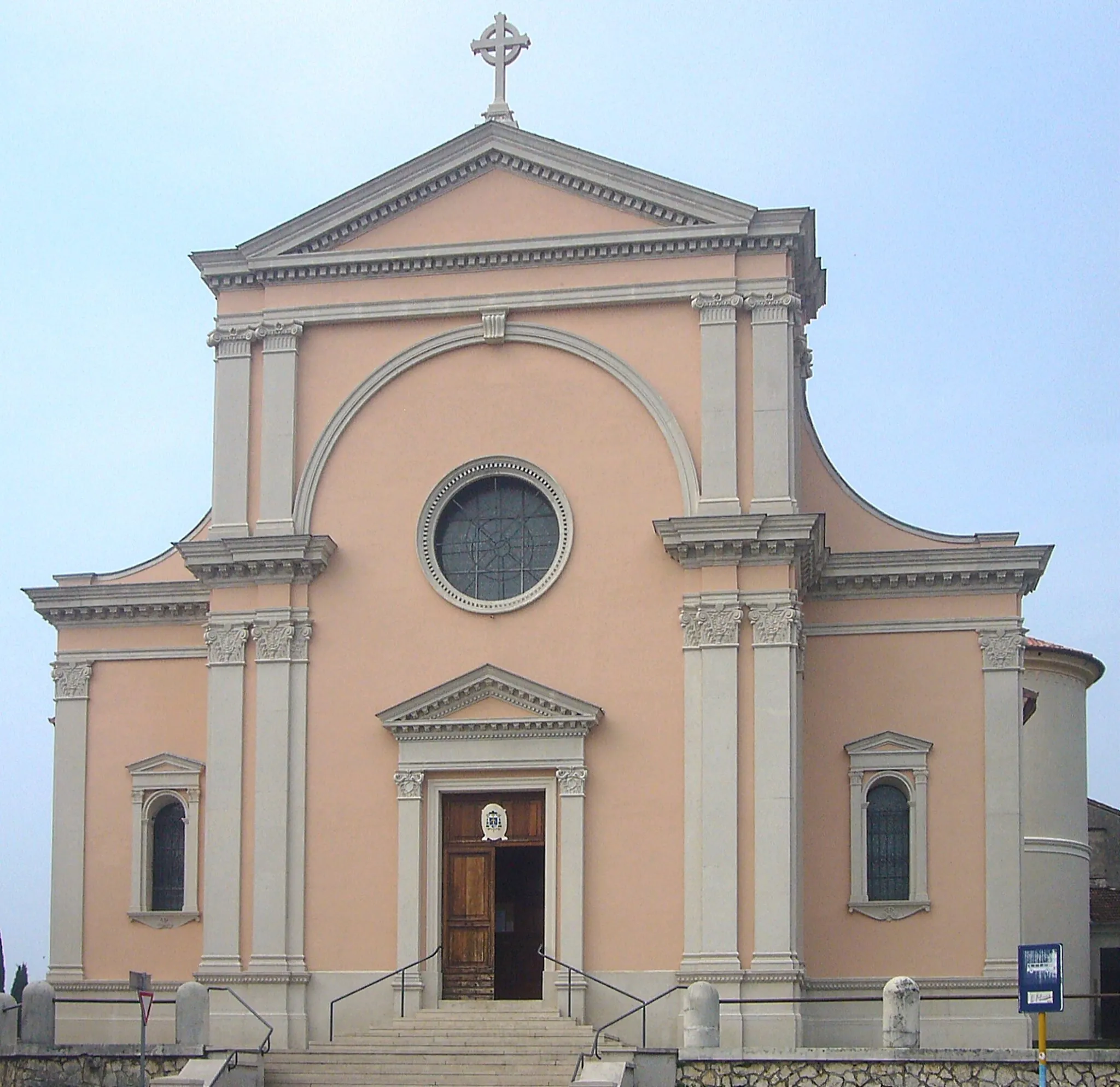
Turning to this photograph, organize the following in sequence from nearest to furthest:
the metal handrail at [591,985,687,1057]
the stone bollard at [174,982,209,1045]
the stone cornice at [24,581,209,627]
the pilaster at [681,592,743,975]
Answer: the stone bollard at [174,982,209,1045]
the metal handrail at [591,985,687,1057]
the pilaster at [681,592,743,975]
the stone cornice at [24,581,209,627]

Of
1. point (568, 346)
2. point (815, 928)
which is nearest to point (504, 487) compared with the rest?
point (568, 346)

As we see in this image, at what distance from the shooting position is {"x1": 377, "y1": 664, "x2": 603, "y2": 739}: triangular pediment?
30000 mm

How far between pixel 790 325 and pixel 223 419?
8.60 meters

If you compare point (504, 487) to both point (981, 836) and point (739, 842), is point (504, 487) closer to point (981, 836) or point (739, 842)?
point (739, 842)

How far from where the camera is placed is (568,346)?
1235 inches

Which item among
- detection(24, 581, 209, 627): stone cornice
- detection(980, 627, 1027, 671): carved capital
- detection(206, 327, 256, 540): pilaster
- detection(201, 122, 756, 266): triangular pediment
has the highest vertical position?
detection(201, 122, 756, 266): triangular pediment

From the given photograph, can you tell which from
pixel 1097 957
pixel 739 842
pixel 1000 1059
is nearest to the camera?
pixel 1000 1059

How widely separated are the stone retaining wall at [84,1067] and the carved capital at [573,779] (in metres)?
6.26

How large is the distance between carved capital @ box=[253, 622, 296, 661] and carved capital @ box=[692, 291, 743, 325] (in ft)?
24.7

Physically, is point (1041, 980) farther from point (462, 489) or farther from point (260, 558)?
point (260, 558)

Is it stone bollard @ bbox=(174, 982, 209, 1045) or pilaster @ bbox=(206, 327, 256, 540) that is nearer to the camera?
stone bollard @ bbox=(174, 982, 209, 1045)

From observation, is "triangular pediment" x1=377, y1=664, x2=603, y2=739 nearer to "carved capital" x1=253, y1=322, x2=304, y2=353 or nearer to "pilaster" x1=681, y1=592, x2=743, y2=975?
"pilaster" x1=681, y1=592, x2=743, y2=975

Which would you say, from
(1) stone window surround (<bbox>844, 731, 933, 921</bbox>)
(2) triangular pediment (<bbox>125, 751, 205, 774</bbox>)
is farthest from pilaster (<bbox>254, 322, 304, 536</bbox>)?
(1) stone window surround (<bbox>844, 731, 933, 921</bbox>)

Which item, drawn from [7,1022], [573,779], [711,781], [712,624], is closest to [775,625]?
[712,624]
